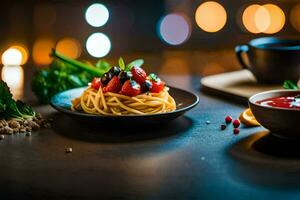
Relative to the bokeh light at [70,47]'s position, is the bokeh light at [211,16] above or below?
above

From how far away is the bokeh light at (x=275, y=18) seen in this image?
3.51m

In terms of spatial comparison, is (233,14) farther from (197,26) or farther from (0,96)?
(0,96)

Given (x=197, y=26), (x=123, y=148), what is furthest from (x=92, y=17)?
(x=123, y=148)

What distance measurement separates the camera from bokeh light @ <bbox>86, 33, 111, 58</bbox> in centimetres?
345

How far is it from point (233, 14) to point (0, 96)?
69.0 inches

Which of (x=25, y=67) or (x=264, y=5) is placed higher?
(x=264, y=5)

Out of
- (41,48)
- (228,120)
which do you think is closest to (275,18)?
(41,48)

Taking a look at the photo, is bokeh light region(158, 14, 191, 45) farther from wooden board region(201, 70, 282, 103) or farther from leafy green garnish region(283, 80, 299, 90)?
leafy green garnish region(283, 80, 299, 90)

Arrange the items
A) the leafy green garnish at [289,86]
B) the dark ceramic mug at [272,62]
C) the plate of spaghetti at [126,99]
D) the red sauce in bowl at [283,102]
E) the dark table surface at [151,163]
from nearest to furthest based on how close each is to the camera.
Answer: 1. the dark table surface at [151,163]
2. the red sauce in bowl at [283,102]
3. the plate of spaghetti at [126,99]
4. the leafy green garnish at [289,86]
5. the dark ceramic mug at [272,62]

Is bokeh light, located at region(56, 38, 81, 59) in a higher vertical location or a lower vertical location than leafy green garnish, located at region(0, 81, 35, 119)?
lower

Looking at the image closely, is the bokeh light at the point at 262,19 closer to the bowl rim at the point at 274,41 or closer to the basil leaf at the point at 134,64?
the bowl rim at the point at 274,41

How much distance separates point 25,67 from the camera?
2963mm

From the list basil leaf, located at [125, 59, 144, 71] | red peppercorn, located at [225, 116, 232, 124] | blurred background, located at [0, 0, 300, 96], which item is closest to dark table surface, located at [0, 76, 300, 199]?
red peppercorn, located at [225, 116, 232, 124]

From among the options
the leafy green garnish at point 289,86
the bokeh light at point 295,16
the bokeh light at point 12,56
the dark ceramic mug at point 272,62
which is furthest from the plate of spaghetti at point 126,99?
the bokeh light at point 295,16
